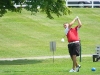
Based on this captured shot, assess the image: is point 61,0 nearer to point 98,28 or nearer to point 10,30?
point 10,30

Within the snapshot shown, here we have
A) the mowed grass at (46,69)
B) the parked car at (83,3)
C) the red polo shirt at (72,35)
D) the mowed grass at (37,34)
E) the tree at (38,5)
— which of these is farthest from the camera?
the parked car at (83,3)

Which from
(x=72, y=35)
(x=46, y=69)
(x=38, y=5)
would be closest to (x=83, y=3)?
(x=38, y=5)

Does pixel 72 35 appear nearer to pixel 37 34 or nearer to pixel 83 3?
pixel 37 34

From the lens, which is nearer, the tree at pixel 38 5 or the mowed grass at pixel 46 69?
the mowed grass at pixel 46 69

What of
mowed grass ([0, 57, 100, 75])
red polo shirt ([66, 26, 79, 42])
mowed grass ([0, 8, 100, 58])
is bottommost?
mowed grass ([0, 8, 100, 58])

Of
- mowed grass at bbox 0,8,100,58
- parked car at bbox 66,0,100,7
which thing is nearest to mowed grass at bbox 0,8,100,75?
mowed grass at bbox 0,8,100,58

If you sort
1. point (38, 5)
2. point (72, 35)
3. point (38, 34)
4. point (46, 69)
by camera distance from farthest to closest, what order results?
1. point (38, 34)
2. point (38, 5)
3. point (46, 69)
4. point (72, 35)

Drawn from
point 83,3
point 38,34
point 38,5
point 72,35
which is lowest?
point 38,34

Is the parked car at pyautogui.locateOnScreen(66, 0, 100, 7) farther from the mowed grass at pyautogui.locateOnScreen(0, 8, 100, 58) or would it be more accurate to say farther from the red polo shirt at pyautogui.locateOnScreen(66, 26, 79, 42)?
the red polo shirt at pyautogui.locateOnScreen(66, 26, 79, 42)

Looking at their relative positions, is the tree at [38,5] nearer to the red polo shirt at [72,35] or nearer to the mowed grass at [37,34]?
the mowed grass at [37,34]

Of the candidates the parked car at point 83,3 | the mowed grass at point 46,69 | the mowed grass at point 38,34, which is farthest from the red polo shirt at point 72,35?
the parked car at point 83,3

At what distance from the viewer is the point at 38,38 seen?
42469 mm

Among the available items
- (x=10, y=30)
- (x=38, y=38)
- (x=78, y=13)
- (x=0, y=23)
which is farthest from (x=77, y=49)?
(x=78, y=13)

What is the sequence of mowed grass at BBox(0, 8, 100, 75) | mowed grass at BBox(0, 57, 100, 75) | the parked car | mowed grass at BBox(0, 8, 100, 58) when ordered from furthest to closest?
the parked car → mowed grass at BBox(0, 8, 100, 58) → mowed grass at BBox(0, 8, 100, 75) → mowed grass at BBox(0, 57, 100, 75)
